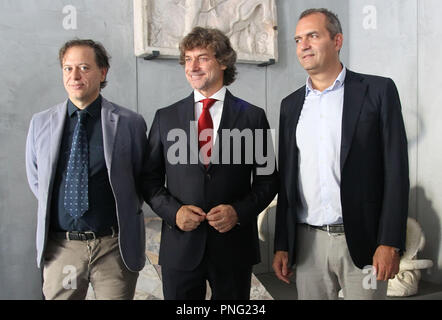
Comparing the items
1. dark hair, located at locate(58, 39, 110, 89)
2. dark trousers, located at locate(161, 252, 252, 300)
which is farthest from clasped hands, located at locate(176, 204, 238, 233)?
dark hair, located at locate(58, 39, 110, 89)

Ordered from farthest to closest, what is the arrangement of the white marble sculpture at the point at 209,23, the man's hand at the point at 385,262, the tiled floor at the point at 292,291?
the white marble sculpture at the point at 209,23
the tiled floor at the point at 292,291
the man's hand at the point at 385,262

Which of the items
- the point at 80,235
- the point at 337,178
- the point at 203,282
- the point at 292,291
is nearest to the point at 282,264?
the point at 203,282

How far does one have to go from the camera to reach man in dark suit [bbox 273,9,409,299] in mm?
2064

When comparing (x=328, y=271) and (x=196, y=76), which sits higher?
(x=196, y=76)

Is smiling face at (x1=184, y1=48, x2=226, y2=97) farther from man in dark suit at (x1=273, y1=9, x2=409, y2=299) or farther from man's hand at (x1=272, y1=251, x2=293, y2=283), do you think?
man's hand at (x1=272, y1=251, x2=293, y2=283)

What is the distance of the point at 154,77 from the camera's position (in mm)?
4805

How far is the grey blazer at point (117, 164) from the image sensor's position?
2250 mm

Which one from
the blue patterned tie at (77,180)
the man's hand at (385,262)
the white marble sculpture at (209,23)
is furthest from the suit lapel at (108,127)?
the white marble sculpture at (209,23)

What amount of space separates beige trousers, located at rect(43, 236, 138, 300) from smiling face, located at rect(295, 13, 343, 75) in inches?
49.7

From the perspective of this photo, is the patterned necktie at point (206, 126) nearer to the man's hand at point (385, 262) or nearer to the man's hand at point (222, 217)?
the man's hand at point (222, 217)

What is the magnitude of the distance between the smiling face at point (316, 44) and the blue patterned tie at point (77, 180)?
3.67ft

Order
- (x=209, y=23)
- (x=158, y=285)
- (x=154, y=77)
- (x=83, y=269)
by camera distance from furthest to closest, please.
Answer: (x=209, y=23)
(x=154, y=77)
(x=158, y=285)
(x=83, y=269)

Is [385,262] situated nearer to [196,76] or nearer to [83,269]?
[196,76]

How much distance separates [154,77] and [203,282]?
3037mm
